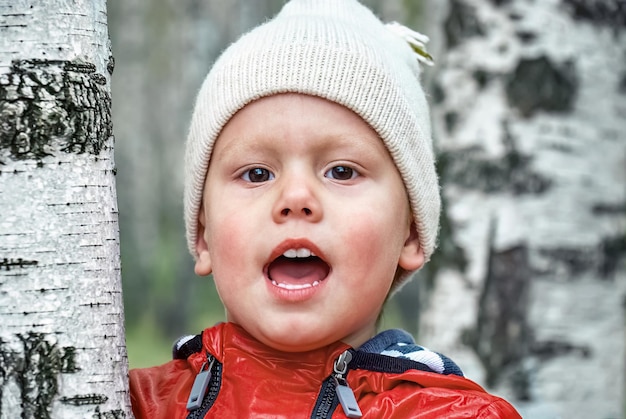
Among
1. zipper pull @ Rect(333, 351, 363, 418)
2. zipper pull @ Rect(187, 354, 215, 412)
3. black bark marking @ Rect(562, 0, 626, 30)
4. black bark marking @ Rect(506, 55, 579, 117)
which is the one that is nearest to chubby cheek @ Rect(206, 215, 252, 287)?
zipper pull @ Rect(187, 354, 215, 412)

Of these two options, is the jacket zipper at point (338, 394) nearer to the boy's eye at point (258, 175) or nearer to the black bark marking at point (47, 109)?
the boy's eye at point (258, 175)

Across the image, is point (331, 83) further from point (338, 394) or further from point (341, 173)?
point (338, 394)

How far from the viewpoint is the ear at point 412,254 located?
232cm

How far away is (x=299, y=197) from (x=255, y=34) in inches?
21.0

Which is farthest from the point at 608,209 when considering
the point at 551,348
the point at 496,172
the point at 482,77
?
Result: the point at 482,77

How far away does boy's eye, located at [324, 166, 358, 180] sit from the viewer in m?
2.09

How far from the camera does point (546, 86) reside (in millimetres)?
3957

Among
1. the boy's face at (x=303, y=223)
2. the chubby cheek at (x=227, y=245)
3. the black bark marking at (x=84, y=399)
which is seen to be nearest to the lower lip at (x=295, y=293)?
the boy's face at (x=303, y=223)

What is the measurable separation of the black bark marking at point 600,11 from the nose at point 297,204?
94.5 inches

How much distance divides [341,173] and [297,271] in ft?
0.80

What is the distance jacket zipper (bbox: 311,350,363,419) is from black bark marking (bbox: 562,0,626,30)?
2461 mm

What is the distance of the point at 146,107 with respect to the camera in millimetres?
18719

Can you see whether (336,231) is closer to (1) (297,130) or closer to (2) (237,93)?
(1) (297,130)

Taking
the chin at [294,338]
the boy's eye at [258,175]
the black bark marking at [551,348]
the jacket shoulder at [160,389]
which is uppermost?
the boy's eye at [258,175]
